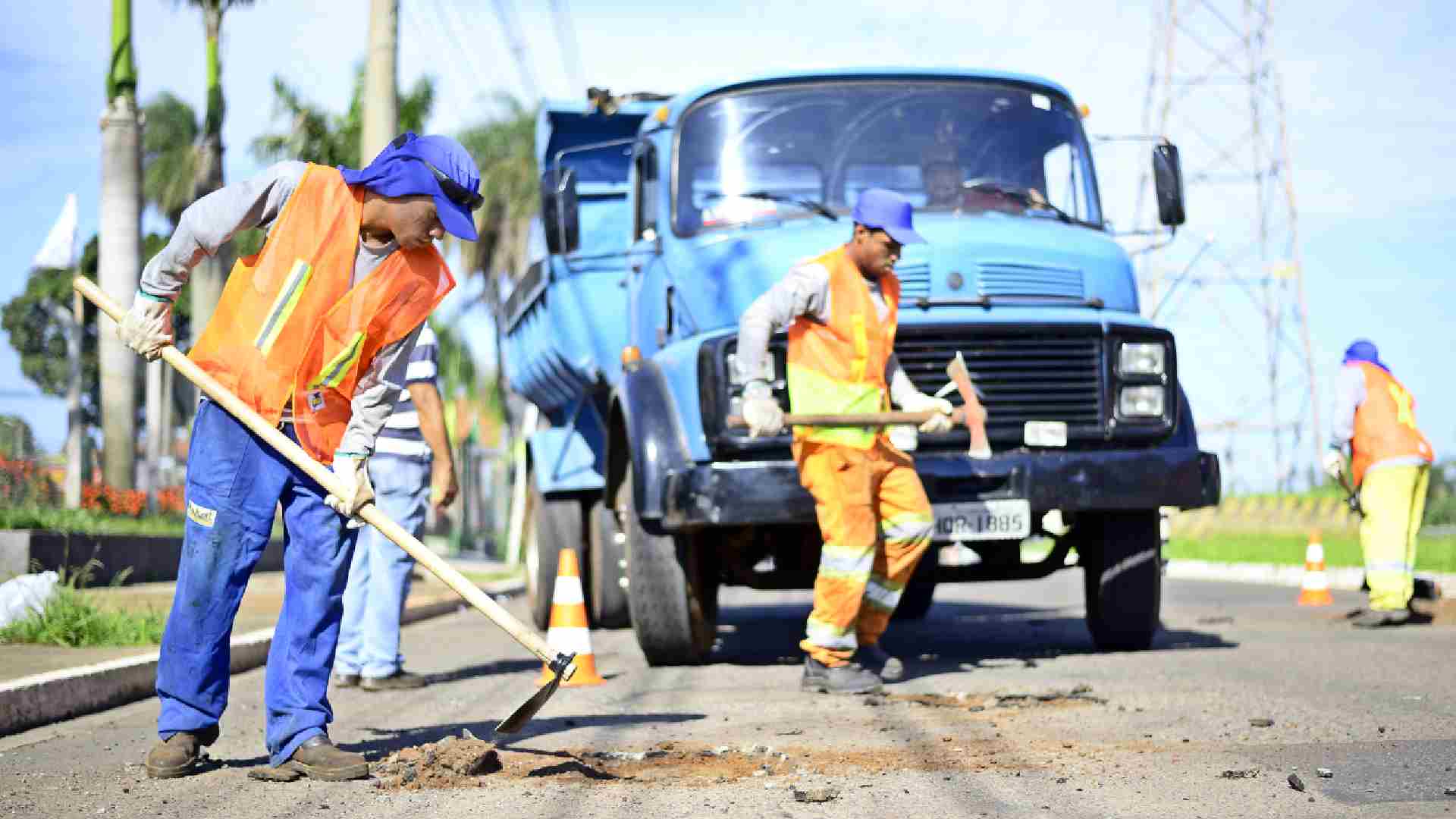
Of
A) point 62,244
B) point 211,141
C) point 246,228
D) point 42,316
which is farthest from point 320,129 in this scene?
point 42,316

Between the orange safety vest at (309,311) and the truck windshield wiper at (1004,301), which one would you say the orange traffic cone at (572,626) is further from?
the orange safety vest at (309,311)

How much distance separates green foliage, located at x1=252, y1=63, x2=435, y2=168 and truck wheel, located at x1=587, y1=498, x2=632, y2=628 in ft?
43.1

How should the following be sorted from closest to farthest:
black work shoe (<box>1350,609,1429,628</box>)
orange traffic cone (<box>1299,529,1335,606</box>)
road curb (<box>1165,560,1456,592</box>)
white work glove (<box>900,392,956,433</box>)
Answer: white work glove (<box>900,392,956,433</box>) < black work shoe (<box>1350,609,1429,628</box>) < orange traffic cone (<box>1299,529,1335,606</box>) < road curb (<box>1165,560,1456,592</box>)

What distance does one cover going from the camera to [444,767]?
522 cm

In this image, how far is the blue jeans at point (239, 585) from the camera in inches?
209

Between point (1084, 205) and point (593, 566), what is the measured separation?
3909 mm

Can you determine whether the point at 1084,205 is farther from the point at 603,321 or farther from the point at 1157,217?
the point at 603,321

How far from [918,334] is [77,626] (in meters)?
4.08

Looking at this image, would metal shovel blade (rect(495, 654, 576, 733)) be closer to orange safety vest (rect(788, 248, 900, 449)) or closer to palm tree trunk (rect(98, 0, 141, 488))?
orange safety vest (rect(788, 248, 900, 449))

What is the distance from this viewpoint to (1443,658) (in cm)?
830

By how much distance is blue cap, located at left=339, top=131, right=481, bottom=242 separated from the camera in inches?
207

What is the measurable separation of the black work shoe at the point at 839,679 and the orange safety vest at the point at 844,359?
2.96ft

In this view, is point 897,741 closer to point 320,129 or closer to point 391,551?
point 391,551

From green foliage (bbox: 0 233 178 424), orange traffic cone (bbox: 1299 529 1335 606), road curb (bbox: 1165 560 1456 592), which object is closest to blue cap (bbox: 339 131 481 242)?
orange traffic cone (bbox: 1299 529 1335 606)
